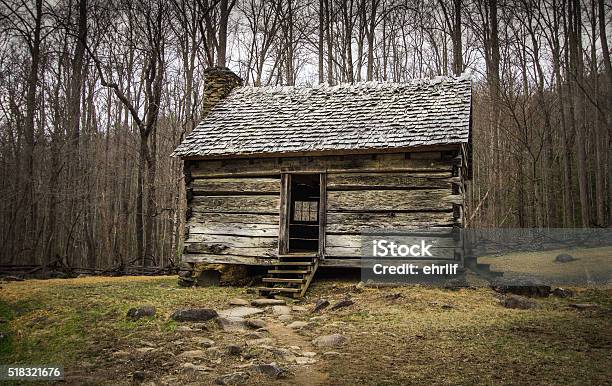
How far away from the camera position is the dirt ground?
4.99 m

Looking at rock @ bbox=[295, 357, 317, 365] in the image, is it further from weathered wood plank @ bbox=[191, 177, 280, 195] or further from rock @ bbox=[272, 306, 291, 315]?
weathered wood plank @ bbox=[191, 177, 280, 195]

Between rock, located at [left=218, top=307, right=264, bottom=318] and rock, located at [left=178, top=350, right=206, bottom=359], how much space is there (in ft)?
6.66

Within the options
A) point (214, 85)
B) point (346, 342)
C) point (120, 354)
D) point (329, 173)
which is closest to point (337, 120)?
point (329, 173)

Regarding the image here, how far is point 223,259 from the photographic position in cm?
1165

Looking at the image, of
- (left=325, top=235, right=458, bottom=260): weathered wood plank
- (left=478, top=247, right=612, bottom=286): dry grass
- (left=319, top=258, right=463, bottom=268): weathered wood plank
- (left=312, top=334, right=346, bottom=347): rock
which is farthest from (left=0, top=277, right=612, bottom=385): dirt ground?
(left=478, top=247, right=612, bottom=286): dry grass

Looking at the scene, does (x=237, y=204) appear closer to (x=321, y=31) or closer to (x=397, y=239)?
(x=397, y=239)

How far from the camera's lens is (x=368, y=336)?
21.3ft

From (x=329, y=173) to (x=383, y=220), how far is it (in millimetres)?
1693

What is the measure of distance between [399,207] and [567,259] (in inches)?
274

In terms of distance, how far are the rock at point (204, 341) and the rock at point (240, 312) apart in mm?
1431

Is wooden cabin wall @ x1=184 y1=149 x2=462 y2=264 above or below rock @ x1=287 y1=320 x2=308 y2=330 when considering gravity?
above

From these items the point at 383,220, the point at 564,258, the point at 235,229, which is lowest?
the point at 564,258

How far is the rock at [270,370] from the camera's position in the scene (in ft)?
16.5

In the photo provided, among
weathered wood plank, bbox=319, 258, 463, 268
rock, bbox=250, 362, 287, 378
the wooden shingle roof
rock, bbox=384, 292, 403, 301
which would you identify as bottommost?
rock, bbox=250, 362, 287, 378
